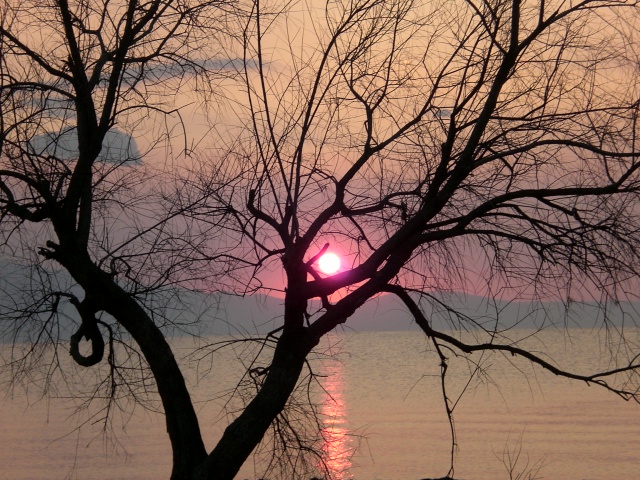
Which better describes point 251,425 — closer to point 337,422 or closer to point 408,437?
point 408,437

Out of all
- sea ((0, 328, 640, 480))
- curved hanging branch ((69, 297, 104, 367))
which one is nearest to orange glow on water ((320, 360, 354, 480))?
sea ((0, 328, 640, 480))

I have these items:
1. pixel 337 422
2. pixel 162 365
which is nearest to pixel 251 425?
pixel 162 365

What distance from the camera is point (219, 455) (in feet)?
22.5

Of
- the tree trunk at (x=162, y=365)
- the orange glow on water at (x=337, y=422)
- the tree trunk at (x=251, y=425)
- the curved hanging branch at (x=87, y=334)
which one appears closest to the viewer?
the tree trunk at (x=251, y=425)

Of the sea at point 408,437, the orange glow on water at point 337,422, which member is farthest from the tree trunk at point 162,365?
the sea at point 408,437

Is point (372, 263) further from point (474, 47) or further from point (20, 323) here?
point (20, 323)

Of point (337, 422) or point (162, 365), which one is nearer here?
point (162, 365)

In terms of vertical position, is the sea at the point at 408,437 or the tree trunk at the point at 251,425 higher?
the sea at the point at 408,437

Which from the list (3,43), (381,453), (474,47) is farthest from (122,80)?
(381,453)

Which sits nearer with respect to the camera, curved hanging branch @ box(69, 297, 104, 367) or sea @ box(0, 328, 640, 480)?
curved hanging branch @ box(69, 297, 104, 367)

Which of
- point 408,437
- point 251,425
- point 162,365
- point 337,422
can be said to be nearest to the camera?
point 251,425

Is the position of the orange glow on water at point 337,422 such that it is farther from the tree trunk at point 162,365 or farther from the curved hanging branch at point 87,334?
the curved hanging branch at point 87,334

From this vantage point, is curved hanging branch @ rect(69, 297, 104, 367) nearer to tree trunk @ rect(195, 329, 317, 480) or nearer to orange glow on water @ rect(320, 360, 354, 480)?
tree trunk @ rect(195, 329, 317, 480)

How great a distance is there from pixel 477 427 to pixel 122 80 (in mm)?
21393
